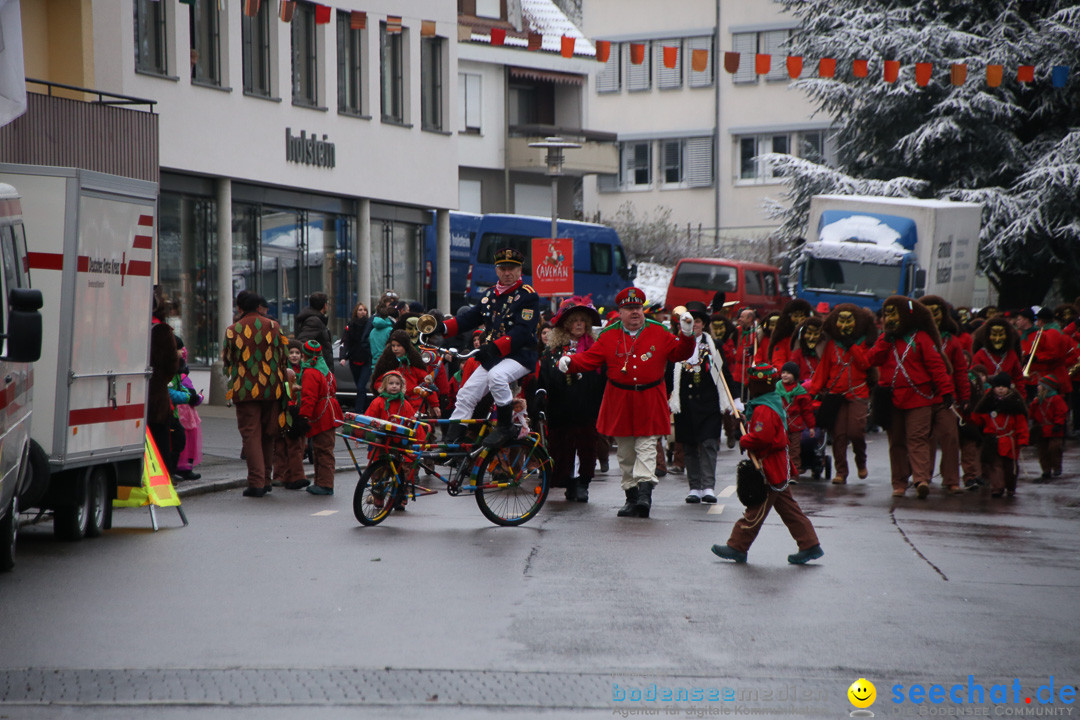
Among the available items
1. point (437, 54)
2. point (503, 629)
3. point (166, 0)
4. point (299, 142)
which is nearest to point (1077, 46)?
point (437, 54)

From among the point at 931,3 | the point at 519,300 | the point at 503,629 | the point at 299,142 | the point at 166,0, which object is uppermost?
the point at 931,3

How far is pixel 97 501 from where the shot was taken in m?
11.8

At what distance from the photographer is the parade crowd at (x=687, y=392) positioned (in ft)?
42.5

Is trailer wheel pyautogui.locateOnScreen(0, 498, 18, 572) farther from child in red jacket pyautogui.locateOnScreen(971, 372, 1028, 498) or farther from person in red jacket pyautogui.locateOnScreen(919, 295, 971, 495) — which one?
child in red jacket pyautogui.locateOnScreen(971, 372, 1028, 498)

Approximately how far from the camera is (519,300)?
13109mm

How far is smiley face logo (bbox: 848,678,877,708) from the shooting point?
6539mm

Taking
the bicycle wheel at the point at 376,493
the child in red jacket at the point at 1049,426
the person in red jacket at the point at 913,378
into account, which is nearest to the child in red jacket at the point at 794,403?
the person in red jacket at the point at 913,378

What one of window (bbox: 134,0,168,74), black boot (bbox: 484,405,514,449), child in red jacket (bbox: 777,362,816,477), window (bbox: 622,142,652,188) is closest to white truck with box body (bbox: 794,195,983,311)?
window (bbox: 134,0,168,74)

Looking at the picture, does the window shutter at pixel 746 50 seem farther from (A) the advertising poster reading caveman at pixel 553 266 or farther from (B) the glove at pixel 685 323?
(B) the glove at pixel 685 323

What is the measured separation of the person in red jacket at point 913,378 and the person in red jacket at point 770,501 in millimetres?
5299

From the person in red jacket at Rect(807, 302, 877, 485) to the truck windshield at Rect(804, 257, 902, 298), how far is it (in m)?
15.1

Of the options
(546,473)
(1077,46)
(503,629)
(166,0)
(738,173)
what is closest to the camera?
(503,629)

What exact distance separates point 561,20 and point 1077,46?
651 inches

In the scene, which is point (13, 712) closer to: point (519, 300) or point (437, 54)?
point (519, 300)
